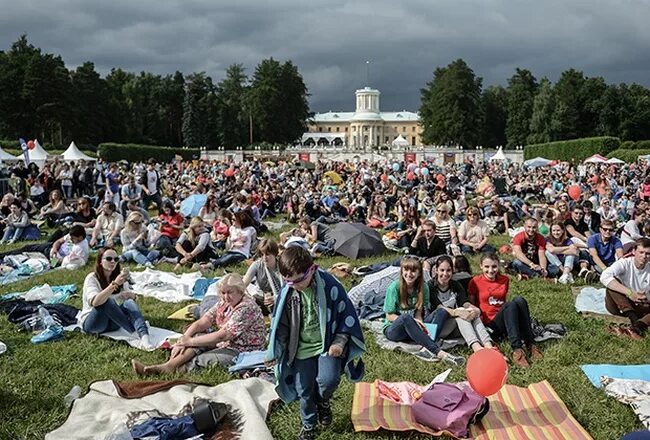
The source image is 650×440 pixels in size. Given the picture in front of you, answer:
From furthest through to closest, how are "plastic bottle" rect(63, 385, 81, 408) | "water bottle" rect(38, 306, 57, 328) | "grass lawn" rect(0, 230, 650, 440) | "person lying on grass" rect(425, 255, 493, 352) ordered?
"water bottle" rect(38, 306, 57, 328) < "person lying on grass" rect(425, 255, 493, 352) < "plastic bottle" rect(63, 385, 81, 408) < "grass lawn" rect(0, 230, 650, 440)

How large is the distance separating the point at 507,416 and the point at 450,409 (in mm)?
462

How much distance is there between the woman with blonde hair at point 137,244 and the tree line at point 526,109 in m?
60.4

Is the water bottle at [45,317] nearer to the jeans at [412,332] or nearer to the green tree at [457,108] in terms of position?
the jeans at [412,332]

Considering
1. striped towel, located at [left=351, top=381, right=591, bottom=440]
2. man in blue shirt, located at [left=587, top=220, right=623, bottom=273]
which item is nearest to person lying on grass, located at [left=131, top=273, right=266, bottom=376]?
striped towel, located at [left=351, top=381, right=591, bottom=440]

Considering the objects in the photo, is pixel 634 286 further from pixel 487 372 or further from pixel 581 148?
pixel 581 148

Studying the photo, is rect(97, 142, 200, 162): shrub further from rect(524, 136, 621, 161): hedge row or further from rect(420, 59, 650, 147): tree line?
rect(524, 136, 621, 161): hedge row

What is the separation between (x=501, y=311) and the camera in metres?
5.34

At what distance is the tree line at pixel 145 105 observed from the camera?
53594mm

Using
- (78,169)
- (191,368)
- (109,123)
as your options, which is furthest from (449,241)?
(109,123)

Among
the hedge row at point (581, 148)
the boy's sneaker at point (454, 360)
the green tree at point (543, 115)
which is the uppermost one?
the green tree at point (543, 115)

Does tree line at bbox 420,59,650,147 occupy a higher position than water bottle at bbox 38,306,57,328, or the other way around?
tree line at bbox 420,59,650,147

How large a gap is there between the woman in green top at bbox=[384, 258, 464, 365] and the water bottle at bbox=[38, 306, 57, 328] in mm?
3339

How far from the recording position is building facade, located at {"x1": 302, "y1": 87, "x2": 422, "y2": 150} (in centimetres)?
11206

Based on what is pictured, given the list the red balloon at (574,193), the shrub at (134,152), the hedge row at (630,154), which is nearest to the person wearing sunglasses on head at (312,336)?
the red balloon at (574,193)
